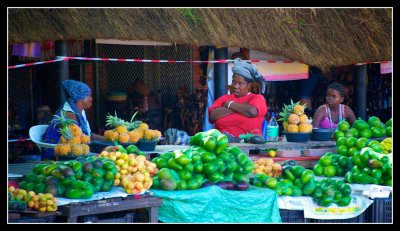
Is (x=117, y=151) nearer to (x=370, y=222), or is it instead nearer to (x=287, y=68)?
(x=370, y=222)

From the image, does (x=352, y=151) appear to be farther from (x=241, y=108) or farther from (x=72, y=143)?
(x=72, y=143)

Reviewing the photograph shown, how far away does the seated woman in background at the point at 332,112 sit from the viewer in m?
8.91

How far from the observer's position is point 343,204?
6.44 meters

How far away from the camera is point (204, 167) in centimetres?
623

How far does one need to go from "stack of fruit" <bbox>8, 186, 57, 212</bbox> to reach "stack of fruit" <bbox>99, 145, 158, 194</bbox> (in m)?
0.63

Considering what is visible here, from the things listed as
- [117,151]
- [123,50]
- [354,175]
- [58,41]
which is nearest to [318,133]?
[354,175]

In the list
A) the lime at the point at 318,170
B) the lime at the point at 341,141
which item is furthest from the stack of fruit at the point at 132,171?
the lime at the point at 341,141

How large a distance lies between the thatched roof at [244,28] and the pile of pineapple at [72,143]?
1.93 meters

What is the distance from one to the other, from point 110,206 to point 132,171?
54cm

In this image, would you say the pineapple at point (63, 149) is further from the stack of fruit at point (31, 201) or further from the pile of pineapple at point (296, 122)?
A: the pile of pineapple at point (296, 122)

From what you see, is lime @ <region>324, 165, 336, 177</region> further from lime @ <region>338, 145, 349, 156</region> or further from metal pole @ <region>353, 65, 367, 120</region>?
metal pole @ <region>353, 65, 367, 120</region>

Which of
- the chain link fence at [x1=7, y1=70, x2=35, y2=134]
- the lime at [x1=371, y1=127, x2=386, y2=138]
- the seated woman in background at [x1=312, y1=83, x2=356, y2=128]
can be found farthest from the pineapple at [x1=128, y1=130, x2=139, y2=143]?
the chain link fence at [x1=7, y1=70, x2=35, y2=134]

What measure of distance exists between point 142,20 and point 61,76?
1241mm

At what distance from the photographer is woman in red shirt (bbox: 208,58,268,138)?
820 cm
